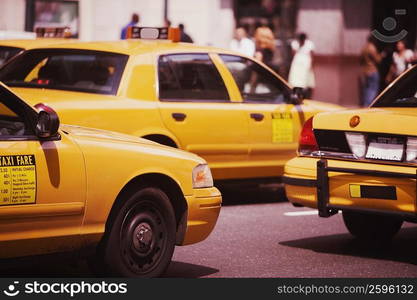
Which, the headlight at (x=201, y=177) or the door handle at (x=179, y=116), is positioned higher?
the headlight at (x=201, y=177)

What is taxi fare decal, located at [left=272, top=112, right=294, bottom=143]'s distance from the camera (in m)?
12.1

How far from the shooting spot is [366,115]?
8.66 meters

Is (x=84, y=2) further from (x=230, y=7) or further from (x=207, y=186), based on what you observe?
(x=207, y=186)

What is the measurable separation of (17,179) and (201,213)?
5.12 ft

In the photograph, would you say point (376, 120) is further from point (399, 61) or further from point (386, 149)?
point (399, 61)

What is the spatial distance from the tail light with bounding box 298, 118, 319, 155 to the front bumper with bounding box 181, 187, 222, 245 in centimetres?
133

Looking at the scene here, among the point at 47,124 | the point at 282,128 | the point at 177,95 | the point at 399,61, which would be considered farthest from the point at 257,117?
the point at 399,61

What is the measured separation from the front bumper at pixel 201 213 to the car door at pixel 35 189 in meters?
0.94

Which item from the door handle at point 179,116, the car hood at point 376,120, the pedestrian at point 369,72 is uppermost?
the car hood at point 376,120

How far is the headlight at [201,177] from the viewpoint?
Answer: 7699 mm

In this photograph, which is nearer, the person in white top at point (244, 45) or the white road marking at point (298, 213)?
the white road marking at point (298, 213)

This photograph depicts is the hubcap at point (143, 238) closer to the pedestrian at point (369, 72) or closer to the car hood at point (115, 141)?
the car hood at point (115, 141)

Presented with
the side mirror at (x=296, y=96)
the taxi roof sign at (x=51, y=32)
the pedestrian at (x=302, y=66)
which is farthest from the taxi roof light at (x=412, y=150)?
the pedestrian at (x=302, y=66)

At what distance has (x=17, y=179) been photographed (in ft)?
21.4
